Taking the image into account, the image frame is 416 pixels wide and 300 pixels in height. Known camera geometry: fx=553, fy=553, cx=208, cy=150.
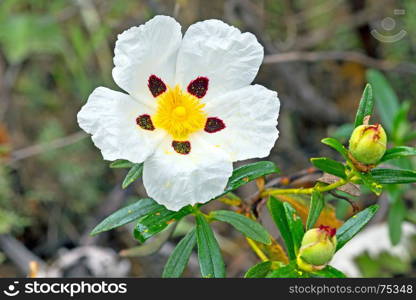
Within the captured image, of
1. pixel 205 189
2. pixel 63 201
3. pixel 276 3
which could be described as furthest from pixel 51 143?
pixel 205 189

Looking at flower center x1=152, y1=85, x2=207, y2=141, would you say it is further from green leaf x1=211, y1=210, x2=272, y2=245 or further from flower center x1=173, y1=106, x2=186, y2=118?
green leaf x1=211, y1=210, x2=272, y2=245

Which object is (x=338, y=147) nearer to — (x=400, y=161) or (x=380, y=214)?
(x=400, y=161)

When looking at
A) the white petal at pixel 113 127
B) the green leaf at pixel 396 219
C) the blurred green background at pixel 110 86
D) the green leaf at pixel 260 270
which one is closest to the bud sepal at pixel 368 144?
the green leaf at pixel 260 270

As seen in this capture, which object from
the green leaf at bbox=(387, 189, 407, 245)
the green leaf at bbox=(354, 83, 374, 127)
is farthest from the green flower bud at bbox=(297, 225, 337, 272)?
the green leaf at bbox=(387, 189, 407, 245)

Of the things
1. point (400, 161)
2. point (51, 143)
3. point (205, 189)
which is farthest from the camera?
point (51, 143)

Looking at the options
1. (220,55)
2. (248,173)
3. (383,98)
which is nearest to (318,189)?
(248,173)

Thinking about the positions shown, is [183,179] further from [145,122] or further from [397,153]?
[397,153]
